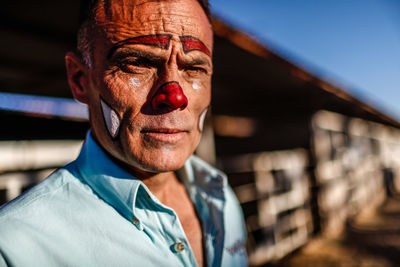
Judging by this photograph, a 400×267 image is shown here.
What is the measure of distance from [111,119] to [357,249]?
232 inches

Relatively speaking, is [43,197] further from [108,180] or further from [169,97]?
[169,97]

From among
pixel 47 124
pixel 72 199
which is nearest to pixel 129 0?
pixel 72 199

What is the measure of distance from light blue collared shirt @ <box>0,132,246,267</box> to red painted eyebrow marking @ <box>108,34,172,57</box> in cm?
46

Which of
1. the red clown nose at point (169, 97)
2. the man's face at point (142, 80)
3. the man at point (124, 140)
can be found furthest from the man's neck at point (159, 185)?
the red clown nose at point (169, 97)

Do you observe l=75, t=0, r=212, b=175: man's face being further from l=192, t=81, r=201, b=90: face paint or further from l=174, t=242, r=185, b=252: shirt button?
l=174, t=242, r=185, b=252: shirt button

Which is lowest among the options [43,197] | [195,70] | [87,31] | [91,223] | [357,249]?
[357,249]

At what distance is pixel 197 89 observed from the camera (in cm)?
111

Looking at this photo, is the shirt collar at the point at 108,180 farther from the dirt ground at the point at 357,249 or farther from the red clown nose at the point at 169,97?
the dirt ground at the point at 357,249

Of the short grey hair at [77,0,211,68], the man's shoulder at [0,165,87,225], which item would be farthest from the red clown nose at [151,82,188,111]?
the man's shoulder at [0,165,87,225]

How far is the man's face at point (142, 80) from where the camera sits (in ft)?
3.15

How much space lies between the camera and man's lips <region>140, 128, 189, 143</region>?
0.96 meters

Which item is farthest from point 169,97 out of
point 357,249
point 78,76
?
point 357,249

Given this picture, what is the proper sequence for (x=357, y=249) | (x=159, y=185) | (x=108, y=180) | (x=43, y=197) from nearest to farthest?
(x=43, y=197) < (x=108, y=180) < (x=159, y=185) < (x=357, y=249)

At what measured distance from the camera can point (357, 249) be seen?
16.4ft
